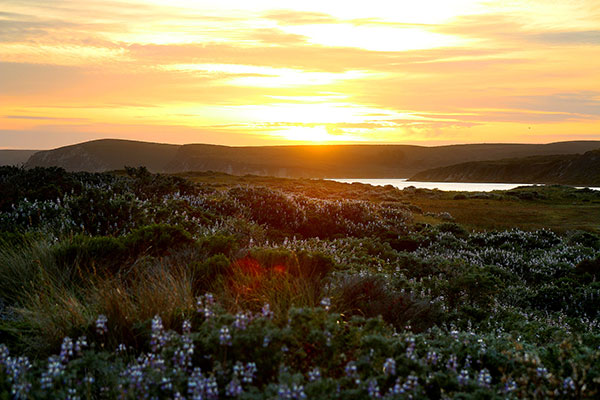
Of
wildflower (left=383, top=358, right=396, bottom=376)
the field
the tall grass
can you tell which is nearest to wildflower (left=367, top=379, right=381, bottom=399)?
the field

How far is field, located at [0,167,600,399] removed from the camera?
3582 millimetres

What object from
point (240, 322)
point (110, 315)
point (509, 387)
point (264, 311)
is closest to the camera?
point (509, 387)

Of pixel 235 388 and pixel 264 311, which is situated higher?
pixel 264 311

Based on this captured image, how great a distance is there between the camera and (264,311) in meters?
4.01

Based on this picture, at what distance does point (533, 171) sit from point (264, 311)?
146m

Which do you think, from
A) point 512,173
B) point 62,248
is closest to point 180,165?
point 512,173

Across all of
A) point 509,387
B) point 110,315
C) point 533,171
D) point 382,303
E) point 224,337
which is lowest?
point 382,303

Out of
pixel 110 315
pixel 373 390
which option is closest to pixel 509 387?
pixel 373 390

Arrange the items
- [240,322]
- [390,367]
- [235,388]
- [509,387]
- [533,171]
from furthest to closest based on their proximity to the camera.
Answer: [533,171]
[240,322]
[509,387]
[390,367]
[235,388]

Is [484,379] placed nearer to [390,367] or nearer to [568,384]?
[568,384]

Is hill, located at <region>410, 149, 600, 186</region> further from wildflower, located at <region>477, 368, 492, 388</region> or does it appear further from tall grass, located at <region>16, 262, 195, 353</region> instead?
tall grass, located at <region>16, 262, 195, 353</region>

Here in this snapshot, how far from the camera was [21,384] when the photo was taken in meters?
3.42

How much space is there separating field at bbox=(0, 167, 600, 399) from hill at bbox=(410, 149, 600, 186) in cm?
11018

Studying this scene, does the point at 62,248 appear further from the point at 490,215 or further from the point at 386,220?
the point at 490,215
